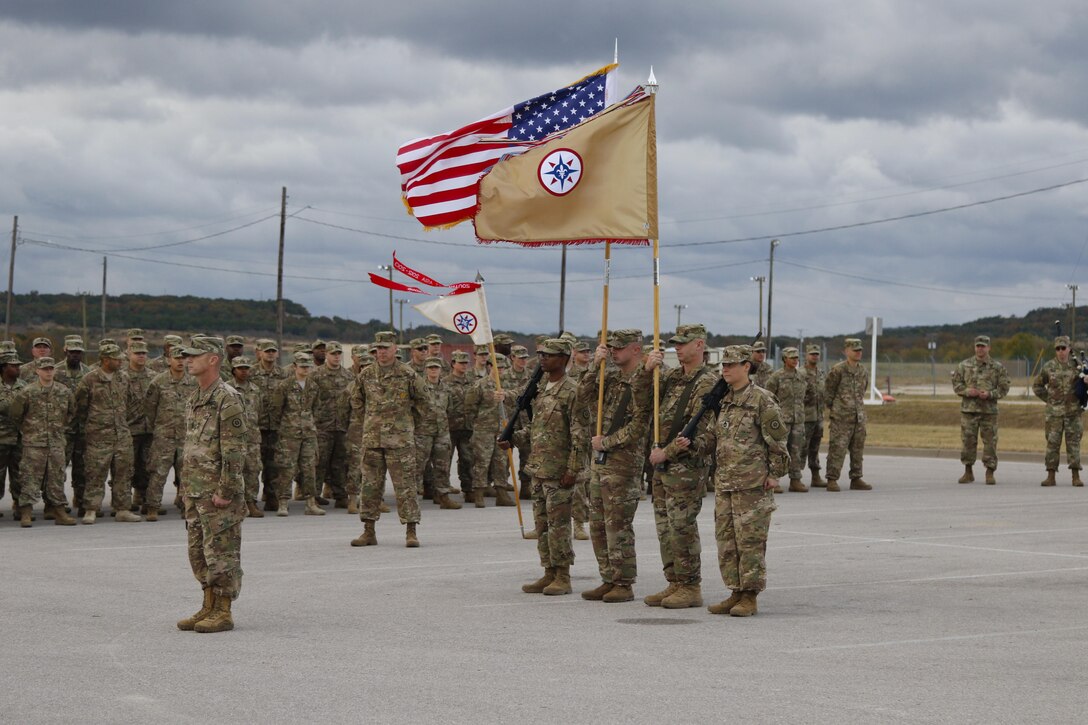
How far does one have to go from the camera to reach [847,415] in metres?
22.8

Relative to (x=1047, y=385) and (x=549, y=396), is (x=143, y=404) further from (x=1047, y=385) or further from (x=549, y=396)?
(x=1047, y=385)

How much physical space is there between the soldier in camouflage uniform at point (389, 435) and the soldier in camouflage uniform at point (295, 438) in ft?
11.6

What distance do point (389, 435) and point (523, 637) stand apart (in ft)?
19.7

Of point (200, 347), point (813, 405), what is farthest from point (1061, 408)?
point (200, 347)

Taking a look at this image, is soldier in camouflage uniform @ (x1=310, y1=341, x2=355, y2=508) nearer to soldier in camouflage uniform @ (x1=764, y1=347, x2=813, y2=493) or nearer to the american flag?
the american flag

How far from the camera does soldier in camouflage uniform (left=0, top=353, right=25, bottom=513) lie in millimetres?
17062

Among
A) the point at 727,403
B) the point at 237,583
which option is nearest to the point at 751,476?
the point at 727,403

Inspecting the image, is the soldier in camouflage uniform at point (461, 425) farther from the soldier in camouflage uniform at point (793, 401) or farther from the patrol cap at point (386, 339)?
the patrol cap at point (386, 339)

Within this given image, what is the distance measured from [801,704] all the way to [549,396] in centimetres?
490

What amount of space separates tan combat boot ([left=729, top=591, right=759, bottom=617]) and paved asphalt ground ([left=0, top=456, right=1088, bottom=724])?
79 mm

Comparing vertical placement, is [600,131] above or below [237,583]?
above

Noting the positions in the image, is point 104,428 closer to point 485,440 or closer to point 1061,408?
point 485,440

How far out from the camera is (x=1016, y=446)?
33.5 meters

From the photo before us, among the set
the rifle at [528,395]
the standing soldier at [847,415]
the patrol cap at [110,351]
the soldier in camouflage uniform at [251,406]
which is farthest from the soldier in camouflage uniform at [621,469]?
the standing soldier at [847,415]
